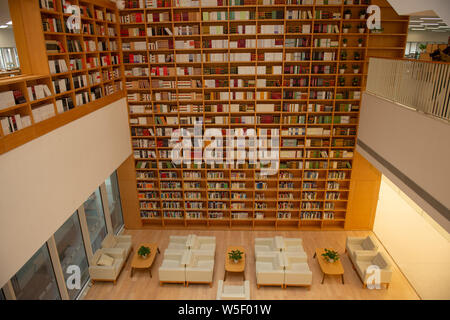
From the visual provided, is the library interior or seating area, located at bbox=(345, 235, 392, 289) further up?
the library interior

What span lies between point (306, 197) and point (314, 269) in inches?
84.3

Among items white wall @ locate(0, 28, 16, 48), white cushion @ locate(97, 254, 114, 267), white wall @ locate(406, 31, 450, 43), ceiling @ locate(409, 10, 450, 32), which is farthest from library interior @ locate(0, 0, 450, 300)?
white wall @ locate(406, 31, 450, 43)

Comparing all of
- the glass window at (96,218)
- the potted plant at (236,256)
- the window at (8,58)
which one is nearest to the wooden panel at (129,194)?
the glass window at (96,218)

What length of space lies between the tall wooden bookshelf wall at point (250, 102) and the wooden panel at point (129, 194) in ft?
0.60

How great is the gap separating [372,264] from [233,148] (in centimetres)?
439

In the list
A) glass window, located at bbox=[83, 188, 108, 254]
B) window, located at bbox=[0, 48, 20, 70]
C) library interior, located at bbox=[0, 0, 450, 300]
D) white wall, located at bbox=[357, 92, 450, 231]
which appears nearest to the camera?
white wall, located at bbox=[357, 92, 450, 231]

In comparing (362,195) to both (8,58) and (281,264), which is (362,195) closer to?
(281,264)

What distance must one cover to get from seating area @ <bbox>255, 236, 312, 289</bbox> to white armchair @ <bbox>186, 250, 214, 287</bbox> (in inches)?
42.1

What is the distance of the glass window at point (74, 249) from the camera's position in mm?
6566

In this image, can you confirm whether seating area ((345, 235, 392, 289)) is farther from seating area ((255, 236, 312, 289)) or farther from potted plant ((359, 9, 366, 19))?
potted plant ((359, 9, 366, 19))

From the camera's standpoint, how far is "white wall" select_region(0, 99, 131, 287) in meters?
3.70

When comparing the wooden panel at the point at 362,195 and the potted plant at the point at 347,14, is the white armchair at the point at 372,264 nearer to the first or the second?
the wooden panel at the point at 362,195

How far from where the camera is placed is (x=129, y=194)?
353 inches
